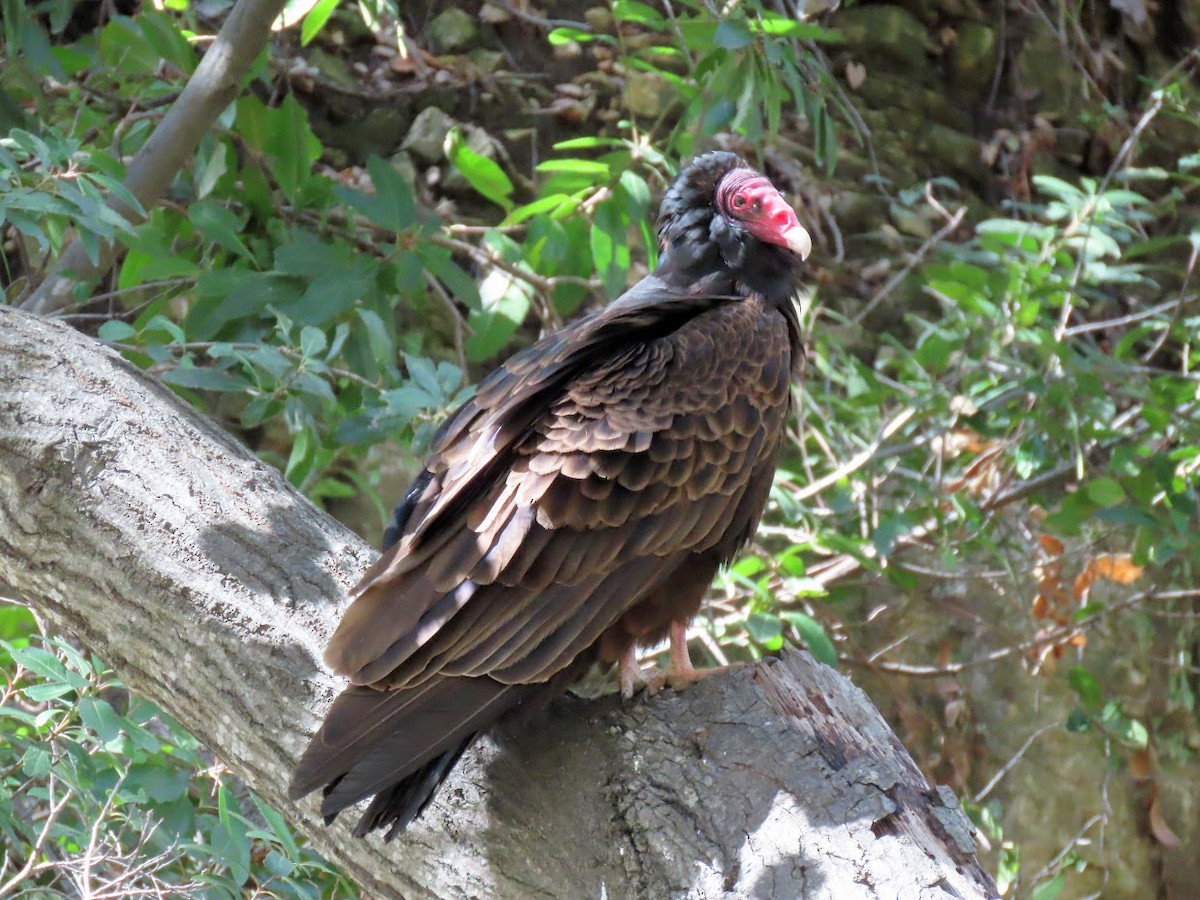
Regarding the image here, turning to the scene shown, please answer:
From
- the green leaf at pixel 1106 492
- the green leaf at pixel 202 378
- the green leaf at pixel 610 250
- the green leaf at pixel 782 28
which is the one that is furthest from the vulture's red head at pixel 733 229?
the green leaf at pixel 1106 492

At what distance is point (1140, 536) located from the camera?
13.3ft

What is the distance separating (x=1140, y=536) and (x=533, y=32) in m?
3.16

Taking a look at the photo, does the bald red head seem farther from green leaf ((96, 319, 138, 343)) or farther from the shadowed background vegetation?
green leaf ((96, 319, 138, 343))

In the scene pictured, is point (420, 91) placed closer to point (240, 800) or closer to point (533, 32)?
point (533, 32)

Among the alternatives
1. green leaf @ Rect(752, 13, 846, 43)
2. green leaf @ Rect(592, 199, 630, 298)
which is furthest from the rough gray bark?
green leaf @ Rect(752, 13, 846, 43)

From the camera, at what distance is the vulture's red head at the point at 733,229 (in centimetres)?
288

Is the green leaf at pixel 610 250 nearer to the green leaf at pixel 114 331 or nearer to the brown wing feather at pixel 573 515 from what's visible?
the brown wing feather at pixel 573 515

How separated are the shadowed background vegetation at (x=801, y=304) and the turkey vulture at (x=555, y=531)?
1.94ft

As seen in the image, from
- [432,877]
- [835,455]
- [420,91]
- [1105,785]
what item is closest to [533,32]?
[420,91]

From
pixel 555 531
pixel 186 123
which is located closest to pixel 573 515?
pixel 555 531

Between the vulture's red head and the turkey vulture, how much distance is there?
2.6 inches

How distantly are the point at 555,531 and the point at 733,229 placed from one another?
1.02 meters

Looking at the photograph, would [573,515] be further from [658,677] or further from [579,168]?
[579,168]

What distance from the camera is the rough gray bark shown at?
1.95 m
